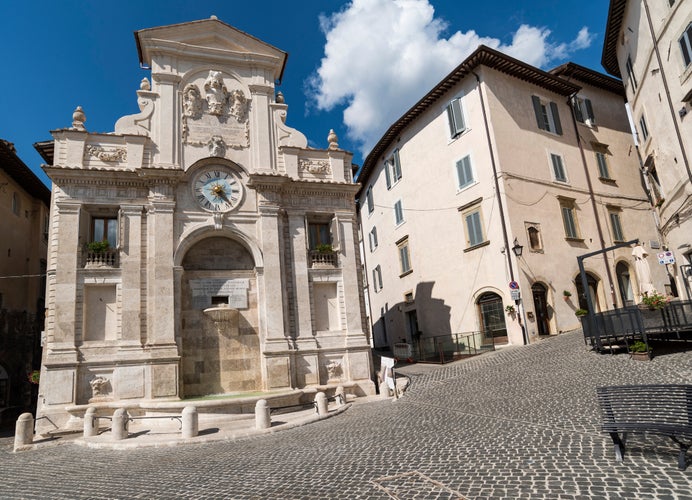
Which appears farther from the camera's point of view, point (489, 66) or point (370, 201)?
point (370, 201)

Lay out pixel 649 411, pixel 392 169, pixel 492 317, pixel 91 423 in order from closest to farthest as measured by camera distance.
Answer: pixel 649 411
pixel 91 423
pixel 492 317
pixel 392 169

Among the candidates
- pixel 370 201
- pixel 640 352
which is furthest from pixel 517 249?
pixel 370 201

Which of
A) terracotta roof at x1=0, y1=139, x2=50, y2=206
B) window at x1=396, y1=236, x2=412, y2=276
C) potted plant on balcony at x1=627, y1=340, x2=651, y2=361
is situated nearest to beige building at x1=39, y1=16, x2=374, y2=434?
terracotta roof at x1=0, y1=139, x2=50, y2=206

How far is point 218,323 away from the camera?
1716 cm

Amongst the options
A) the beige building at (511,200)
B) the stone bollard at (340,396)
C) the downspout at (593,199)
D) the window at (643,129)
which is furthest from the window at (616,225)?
the stone bollard at (340,396)

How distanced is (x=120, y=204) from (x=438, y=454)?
545 inches

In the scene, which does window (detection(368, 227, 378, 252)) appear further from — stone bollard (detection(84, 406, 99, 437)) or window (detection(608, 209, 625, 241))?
stone bollard (detection(84, 406, 99, 437))

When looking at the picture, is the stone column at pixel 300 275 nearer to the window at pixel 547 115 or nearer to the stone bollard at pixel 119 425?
the stone bollard at pixel 119 425

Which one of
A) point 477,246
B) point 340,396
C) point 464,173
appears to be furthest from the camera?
point 464,173

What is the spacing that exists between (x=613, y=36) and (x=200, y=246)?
25.0 metres

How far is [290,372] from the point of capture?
658 inches

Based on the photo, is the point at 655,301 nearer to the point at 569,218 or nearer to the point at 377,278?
the point at 569,218

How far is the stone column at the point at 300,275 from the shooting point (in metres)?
17.6

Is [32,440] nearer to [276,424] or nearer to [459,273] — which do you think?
[276,424]
